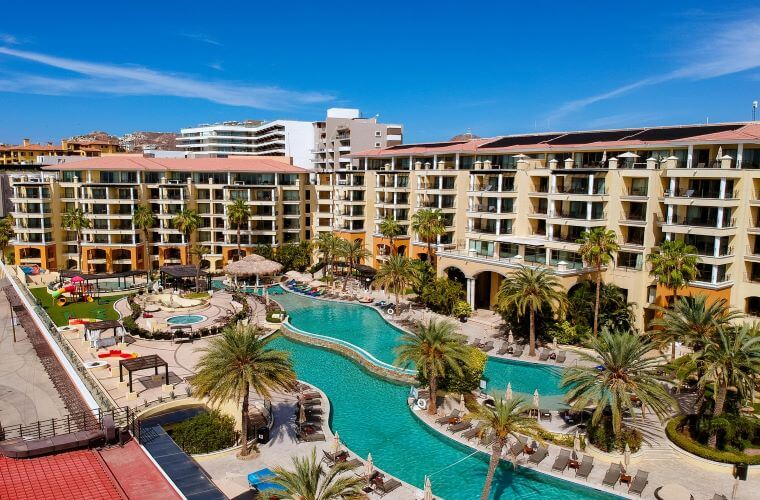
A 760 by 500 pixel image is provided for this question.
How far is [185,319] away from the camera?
53.4 metres

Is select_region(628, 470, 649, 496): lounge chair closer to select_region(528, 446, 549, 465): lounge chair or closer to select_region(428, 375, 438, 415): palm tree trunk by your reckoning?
select_region(528, 446, 549, 465): lounge chair

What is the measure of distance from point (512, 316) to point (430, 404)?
49.6 feet

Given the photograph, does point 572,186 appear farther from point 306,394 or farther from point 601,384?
point 306,394

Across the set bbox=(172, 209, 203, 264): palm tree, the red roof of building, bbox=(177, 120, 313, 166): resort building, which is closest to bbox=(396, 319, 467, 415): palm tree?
bbox=(172, 209, 203, 264): palm tree

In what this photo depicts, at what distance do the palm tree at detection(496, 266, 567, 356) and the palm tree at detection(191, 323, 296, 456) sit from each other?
19.8m

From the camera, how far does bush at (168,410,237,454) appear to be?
28234mm

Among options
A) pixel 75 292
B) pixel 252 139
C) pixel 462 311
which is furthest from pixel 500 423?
pixel 252 139

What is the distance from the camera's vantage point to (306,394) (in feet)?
113

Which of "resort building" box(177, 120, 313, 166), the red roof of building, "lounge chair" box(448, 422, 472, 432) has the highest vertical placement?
"resort building" box(177, 120, 313, 166)

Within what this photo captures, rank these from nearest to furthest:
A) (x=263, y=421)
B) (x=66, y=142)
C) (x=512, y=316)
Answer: (x=263, y=421)
(x=512, y=316)
(x=66, y=142)

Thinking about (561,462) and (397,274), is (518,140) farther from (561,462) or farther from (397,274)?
(561,462)

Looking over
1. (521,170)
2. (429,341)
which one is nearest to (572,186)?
(521,170)

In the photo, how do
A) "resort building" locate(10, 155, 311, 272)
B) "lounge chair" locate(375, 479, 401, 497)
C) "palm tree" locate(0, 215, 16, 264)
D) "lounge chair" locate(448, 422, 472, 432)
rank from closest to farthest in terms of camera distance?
1. "lounge chair" locate(375, 479, 401, 497)
2. "lounge chair" locate(448, 422, 472, 432)
3. "resort building" locate(10, 155, 311, 272)
4. "palm tree" locate(0, 215, 16, 264)

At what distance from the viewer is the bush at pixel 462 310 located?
170ft
